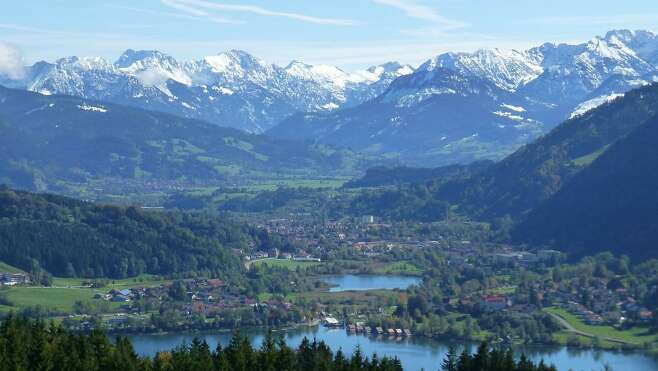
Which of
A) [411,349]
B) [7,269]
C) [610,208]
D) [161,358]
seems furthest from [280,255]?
[161,358]

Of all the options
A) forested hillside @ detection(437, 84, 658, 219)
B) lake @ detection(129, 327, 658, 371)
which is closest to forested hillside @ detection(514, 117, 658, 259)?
forested hillside @ detection(437, 84, 658, 219)

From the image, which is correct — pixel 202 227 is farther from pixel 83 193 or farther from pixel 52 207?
pixel 83 193

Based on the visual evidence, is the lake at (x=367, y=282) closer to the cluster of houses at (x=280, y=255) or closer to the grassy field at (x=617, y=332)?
the cluster of houses at (x=280, y=255)

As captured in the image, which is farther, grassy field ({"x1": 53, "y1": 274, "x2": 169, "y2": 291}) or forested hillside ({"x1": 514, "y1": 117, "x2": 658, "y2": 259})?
forested hillside ({"x1": 514, "y1": 117, "x2": 658, "y2": 259})

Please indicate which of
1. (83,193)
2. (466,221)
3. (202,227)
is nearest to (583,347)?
(202,227)

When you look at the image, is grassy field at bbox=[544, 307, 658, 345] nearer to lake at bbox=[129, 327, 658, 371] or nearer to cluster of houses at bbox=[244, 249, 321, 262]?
lake at bbox=[129, 327, 658, 371]

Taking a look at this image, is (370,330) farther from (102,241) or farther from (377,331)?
(102,241)

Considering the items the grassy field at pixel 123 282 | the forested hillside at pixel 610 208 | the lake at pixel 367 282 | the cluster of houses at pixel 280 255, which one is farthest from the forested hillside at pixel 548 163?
the grassy field at pixel 123 282
